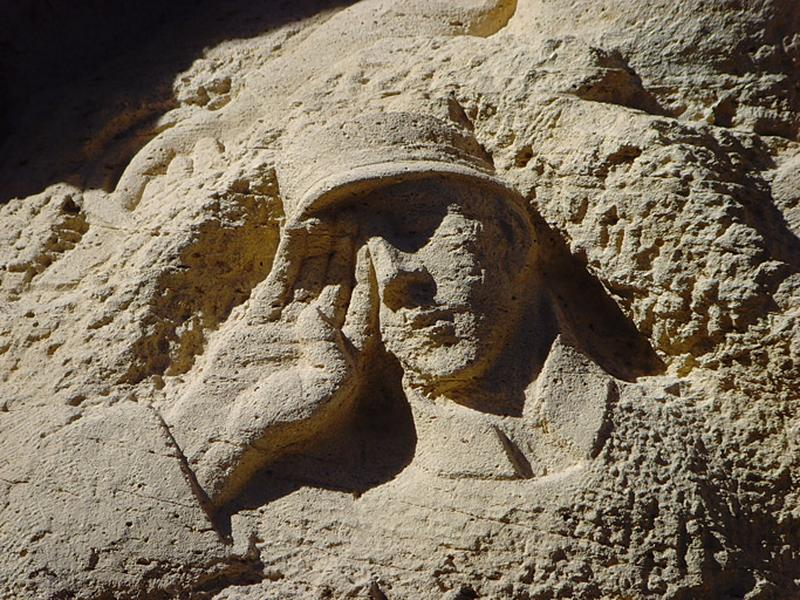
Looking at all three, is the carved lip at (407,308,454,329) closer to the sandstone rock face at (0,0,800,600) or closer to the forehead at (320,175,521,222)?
the sandstone rock face at (0,0,800,600)

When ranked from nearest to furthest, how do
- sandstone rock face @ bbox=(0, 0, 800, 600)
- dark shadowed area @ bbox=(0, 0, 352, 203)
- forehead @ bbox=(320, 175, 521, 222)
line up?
sandstone rock face @ bbox=(0, 0, 800, 600), forehead @ bbox=(320, 175, 521, 222), dark shadowed area @ bbox=(0, 0, 352, 203)

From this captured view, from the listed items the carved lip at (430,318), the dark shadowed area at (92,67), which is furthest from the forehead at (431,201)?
the dark shadowed area at (92,67)

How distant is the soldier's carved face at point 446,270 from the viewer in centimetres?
233

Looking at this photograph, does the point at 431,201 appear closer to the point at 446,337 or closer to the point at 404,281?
the point at 404,281

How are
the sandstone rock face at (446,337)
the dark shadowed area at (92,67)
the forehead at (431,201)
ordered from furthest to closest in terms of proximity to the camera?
the dark shadowed area at (92,67) → the forehead at (431,201) → the sandstone rock face at (446,337)

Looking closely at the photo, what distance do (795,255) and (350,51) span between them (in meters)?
1.30

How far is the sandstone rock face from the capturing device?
2.17 meters

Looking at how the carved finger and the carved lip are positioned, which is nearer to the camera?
the carved lip

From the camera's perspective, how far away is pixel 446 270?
2359 mm

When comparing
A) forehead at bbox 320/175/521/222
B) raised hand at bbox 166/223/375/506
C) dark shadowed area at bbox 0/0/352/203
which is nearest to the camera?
raised hand at bbox 166/223/375/506

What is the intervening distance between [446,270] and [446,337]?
5.8 inches

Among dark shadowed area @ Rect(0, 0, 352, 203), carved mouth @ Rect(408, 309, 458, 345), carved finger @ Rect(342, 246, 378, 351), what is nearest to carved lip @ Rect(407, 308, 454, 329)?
carved mouth @ Rect(408, 309, 458, 345)

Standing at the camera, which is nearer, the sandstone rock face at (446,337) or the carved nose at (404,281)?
the sandstone rock face at (446,337)

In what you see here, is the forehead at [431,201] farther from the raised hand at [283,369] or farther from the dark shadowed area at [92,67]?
the dark shadowed area at [92,67]
